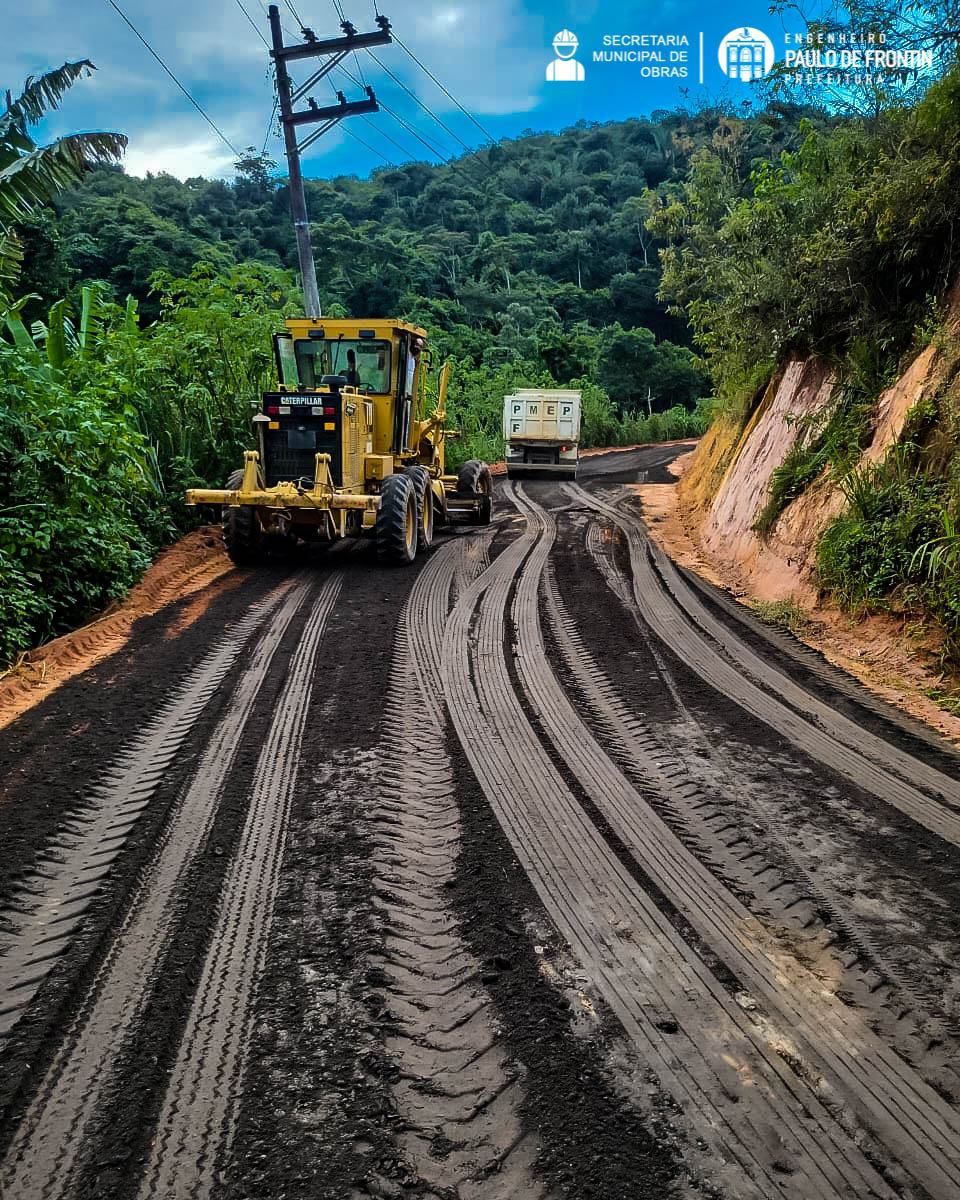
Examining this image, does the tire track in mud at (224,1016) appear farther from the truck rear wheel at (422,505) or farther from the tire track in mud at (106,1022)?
the truck rear wheel at (422,505)


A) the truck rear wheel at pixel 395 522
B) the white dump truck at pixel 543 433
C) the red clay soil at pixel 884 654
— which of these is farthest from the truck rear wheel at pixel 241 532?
the white dump truck at pixel 543 433

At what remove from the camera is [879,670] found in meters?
6.30

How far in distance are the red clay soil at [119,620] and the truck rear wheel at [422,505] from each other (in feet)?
8.41

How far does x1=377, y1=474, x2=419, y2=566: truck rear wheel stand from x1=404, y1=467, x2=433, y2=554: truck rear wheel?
1.66ft

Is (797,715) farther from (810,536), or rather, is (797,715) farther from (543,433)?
(543,433)

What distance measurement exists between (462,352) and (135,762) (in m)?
37.1

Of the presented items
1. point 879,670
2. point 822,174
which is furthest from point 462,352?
point 879,670

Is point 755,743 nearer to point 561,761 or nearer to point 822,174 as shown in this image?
point 561,761

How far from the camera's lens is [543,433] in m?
23.8

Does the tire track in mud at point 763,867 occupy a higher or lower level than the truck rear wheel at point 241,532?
lower

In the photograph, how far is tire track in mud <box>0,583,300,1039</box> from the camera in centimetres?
301

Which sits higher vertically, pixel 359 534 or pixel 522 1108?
pixel 359 534

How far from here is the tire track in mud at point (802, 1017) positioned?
2.30m

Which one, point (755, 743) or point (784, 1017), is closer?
point (784, 1017)
